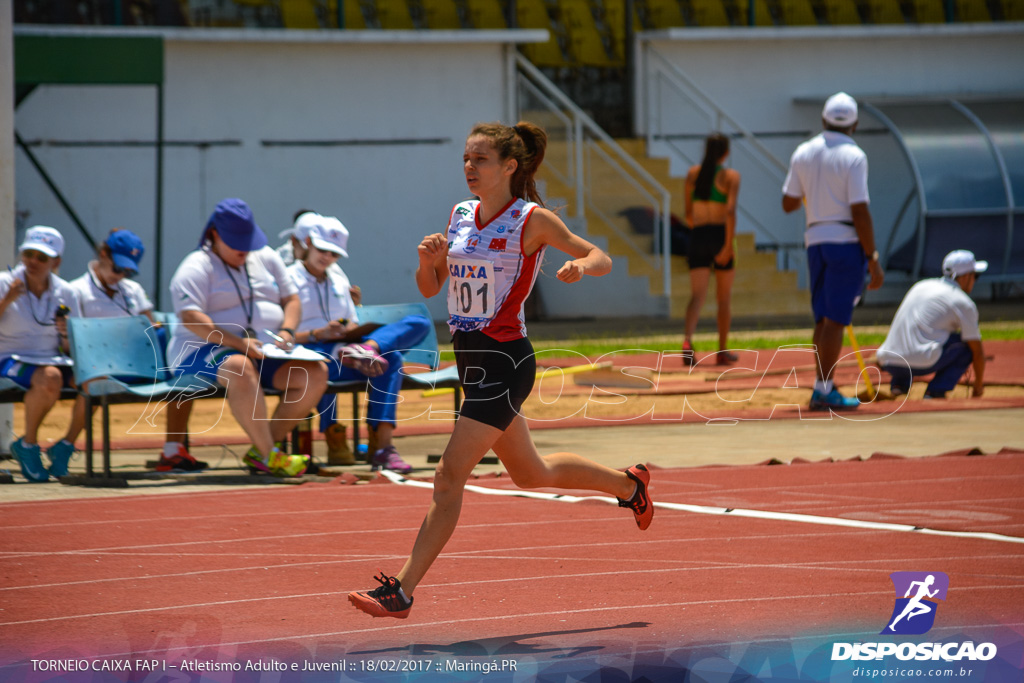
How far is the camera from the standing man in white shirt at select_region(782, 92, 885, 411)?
10.4 metres

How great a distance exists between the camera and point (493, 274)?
4.91 m

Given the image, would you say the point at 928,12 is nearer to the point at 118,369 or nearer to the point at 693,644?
the point at 118,369

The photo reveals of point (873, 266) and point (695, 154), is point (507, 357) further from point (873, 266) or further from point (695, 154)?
point (695, 154)

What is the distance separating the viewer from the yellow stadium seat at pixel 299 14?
2158 cm

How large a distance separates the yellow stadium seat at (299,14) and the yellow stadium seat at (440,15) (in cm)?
185

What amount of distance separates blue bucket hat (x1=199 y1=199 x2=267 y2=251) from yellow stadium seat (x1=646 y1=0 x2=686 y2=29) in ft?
56.4

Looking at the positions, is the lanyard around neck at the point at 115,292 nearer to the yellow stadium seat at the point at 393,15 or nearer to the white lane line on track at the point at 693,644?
the white lane line on track at the point at 693,644

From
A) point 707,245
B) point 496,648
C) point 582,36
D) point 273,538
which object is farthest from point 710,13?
point 496,648

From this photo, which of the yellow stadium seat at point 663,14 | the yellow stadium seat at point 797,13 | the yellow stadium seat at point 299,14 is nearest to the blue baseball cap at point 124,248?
the yellow stadium seat at point 299,14

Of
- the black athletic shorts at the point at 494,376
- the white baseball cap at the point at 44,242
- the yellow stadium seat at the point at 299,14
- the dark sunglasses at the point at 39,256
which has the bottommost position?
the black athletic shorts at the point at 494,376

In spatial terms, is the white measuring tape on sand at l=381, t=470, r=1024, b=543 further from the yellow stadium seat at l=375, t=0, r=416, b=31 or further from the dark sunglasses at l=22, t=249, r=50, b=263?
the yellow stadium seat at l=375, t=0, r=416, b=31

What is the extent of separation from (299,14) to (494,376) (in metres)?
18.0

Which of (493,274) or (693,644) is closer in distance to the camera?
(693,644)

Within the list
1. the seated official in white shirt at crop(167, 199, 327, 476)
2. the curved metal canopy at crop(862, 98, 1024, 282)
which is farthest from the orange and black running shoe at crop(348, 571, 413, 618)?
the curved metal canopy at crop(862, 98, 1024, 282)
